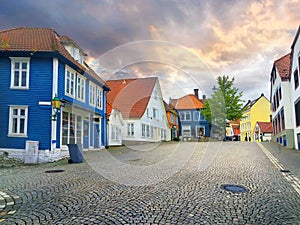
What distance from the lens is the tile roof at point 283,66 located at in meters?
20.7

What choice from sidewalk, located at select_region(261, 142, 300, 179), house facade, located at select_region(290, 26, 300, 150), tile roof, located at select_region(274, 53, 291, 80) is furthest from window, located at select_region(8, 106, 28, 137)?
tile roof, located at select_region(274, 53, 291, 80)

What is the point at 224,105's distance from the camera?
35000 millimetres

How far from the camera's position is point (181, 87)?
647 inches

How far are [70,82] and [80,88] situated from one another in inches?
64.7

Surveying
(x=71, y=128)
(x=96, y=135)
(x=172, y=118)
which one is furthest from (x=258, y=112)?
(x=71, y=128)

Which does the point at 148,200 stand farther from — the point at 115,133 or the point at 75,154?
the point at 115,133

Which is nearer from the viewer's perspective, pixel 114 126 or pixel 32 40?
pixel 32 40

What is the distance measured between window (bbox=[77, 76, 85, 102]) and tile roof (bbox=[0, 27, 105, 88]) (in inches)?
30.1

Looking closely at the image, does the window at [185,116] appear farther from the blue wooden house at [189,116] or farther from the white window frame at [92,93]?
the white window frame at [92,93]

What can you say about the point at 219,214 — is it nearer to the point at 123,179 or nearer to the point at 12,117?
the point at 123,179

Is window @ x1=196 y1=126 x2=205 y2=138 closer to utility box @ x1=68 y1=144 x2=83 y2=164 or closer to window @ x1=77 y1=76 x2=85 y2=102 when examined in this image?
window @ x1=77 y1=76 x2=85 y2=102

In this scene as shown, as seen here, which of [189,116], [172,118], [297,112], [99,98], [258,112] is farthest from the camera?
[258,112]

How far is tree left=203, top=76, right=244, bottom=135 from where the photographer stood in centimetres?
3500

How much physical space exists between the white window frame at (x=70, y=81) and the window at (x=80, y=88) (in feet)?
2.37
